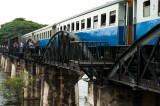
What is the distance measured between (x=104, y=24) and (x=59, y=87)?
1821cm

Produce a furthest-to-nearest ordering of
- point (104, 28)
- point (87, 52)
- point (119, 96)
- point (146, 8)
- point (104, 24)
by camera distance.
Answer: point (104, 24) → point (104, 28) → point (87, 52) → point (119, 96) → point (146, 8)

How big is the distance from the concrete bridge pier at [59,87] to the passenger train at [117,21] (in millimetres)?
12395

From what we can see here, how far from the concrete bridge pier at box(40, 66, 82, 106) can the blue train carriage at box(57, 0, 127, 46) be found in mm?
12270


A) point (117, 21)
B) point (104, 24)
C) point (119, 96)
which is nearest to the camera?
point (119, 96)

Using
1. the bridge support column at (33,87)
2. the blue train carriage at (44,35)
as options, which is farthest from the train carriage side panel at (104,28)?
the bridge support column at (33,87)

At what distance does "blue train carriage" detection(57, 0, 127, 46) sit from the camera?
52.1 feet

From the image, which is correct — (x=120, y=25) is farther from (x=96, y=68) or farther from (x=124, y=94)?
(x=124, y=94)

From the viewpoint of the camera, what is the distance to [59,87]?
115ft

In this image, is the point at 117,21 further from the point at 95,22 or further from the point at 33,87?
the point at 33,87

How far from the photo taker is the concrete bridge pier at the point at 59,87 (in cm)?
3462

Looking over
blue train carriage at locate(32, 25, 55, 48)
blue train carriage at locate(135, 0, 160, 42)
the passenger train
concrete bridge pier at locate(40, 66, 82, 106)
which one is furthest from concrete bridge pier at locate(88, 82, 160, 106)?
concrete bridge pier at locate(40, 66, 82, 106)

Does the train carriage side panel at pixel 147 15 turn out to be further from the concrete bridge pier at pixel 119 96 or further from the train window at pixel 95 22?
the train window at pixel 95 22

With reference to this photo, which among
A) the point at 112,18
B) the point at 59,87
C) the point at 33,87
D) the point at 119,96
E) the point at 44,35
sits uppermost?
the point at 44,35

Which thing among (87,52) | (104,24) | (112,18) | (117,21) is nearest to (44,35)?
(104,24)
